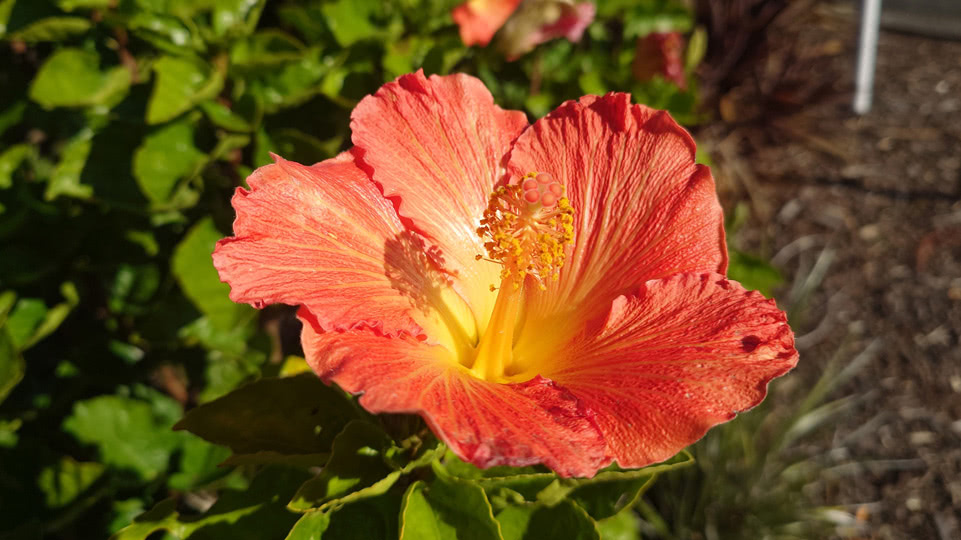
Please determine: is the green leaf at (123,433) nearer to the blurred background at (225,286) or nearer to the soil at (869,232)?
the blurred background at (225,286)

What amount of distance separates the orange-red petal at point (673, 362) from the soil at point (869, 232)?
196 centimetres

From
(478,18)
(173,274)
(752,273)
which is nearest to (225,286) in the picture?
(173,274)

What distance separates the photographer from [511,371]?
3.91 feet

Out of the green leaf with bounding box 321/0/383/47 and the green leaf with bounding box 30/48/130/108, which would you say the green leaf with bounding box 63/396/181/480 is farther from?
the green leaf with bounding box 321/0/383/47

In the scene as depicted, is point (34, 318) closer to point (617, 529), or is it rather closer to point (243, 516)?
point (243, 516)

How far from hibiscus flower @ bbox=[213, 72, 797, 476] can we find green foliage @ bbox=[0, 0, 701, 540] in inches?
8.3

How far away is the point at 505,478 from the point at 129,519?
42.6 inches

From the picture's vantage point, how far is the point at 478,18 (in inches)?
65.7

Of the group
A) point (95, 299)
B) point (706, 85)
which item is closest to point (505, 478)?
point (95, 299)

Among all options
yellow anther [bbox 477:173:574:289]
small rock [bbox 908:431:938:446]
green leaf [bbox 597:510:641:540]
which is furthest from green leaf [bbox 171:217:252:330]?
small rock [bbox 908:431:938:446]

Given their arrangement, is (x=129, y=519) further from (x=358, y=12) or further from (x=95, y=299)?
(x=358, y=12)

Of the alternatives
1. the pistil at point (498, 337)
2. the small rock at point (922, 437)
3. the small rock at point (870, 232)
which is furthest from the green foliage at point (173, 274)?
the small rock at point (870, 232)

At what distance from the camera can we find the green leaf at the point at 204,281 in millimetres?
1541

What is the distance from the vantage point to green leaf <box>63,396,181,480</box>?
164 centimetres
